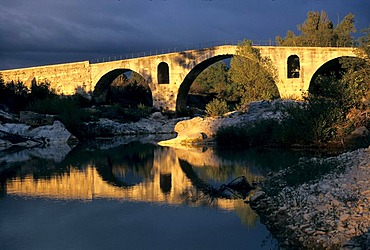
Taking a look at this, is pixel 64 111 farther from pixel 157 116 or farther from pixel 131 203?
pixel 131 203

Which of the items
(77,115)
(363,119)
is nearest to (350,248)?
(363,119)

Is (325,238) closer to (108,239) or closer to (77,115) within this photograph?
(108,239)

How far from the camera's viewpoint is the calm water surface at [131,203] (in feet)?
24.5

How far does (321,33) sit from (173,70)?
1641 cm

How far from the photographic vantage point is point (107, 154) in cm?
2031

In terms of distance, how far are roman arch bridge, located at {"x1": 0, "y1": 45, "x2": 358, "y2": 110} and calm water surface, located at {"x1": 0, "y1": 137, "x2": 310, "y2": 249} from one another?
15905 mm

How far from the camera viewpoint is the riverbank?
6137 millimetres

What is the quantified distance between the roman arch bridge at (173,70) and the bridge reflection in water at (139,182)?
16.8 meters

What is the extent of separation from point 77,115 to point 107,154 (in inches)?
381

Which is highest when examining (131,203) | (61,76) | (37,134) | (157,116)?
(61,76)

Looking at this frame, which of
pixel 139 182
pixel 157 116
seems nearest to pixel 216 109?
pixel 157 116

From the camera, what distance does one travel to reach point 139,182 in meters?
12.9

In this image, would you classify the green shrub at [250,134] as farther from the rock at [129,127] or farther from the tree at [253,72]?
the tree at [253,72]

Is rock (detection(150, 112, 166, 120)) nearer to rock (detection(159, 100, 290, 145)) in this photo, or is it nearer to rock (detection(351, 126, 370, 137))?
rock (detection(159, 100, 290, 145))
